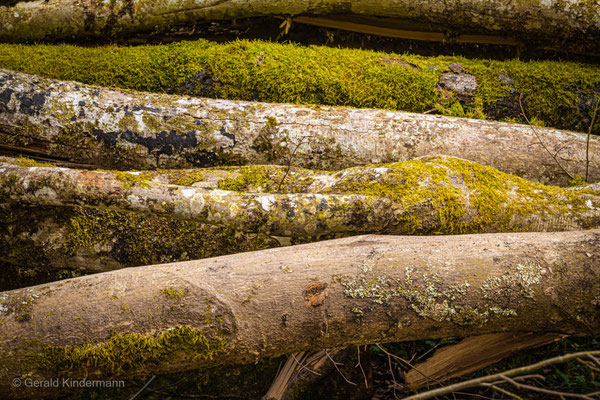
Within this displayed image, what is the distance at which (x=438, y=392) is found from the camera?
3.93ft

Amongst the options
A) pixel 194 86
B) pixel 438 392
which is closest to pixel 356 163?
pixel 194 86

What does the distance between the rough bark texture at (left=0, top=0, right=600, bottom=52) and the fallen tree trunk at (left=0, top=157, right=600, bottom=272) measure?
2014 mm

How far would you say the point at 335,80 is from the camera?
10.5 ft

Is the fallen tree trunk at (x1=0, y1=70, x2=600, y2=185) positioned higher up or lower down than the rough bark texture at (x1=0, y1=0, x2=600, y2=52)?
lower down

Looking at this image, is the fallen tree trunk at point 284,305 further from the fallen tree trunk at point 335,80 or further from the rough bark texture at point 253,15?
the rough bark texture at point 253,15

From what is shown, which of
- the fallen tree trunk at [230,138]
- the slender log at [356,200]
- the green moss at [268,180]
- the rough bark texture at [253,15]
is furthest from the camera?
the rough bark texture at [253,15]

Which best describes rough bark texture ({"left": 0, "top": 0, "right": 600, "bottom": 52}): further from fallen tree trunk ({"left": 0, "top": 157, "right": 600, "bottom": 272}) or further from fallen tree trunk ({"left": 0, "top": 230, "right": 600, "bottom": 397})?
fallen tree trunk ({"left": 0, "top": 230, "right": 600, "bottom": 397})

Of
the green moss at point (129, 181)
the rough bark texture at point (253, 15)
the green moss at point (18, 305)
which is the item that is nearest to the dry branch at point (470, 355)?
the green moss at point (129, 181)

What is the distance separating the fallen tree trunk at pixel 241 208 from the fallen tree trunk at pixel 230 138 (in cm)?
38

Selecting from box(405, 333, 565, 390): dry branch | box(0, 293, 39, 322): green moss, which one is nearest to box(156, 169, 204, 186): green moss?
box(0, 293, 39, 322): green moss

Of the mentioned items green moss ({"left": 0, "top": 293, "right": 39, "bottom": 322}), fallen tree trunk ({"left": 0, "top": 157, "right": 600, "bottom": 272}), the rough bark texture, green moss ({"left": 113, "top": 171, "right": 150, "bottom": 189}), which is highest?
the rough bark texture

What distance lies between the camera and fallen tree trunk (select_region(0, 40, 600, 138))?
323cm

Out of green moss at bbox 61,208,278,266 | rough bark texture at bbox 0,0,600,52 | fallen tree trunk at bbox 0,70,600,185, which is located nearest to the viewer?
green moss at bbox 61,208,278,266

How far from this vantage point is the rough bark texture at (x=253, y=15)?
11.5 feet
